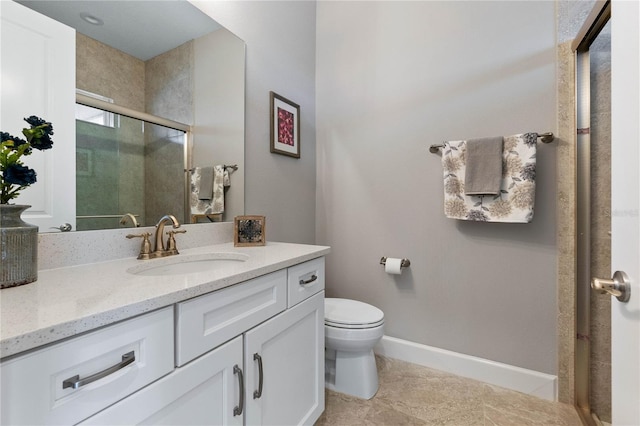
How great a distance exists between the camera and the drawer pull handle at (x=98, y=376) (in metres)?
0.52

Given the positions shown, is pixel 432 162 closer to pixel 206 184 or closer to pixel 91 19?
pixel 206 184

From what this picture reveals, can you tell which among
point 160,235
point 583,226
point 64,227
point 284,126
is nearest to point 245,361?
point 160,235

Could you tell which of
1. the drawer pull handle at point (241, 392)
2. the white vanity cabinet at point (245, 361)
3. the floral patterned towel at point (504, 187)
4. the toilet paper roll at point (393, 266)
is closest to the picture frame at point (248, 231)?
the white vanity cabinet at point (245, 361)

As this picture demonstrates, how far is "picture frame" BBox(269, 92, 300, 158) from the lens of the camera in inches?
72.2

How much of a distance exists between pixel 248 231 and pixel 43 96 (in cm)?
89

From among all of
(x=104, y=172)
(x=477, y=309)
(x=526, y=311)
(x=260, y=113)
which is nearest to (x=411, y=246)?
(x=477, y=309)

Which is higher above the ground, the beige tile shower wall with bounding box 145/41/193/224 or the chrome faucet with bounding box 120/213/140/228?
the beige tile shower wall with bounding box 145/41/193/224

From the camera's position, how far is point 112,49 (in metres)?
1.07

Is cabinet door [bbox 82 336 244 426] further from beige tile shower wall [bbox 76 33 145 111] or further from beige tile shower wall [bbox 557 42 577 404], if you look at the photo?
beige tile shower wall [bbox 557 42 577 404]

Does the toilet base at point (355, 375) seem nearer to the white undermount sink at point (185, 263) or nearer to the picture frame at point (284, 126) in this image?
the white undermount sink at point (185, 263)

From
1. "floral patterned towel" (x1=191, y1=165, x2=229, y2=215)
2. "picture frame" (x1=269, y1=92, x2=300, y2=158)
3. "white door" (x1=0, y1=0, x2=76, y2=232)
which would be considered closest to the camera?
"white door" (x1=0, y1=0, x2=76, y2=232)

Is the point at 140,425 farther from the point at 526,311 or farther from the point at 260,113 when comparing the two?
the point at 526,311

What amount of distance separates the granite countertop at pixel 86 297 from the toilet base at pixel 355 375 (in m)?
0.93

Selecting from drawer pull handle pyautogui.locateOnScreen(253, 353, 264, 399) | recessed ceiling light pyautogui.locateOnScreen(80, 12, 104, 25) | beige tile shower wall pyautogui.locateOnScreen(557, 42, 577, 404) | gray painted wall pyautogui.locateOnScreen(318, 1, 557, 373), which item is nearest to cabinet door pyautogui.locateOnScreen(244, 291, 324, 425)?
drawer pull handle pyautogui.locateOnScreen(253, 353, 264, 399)
